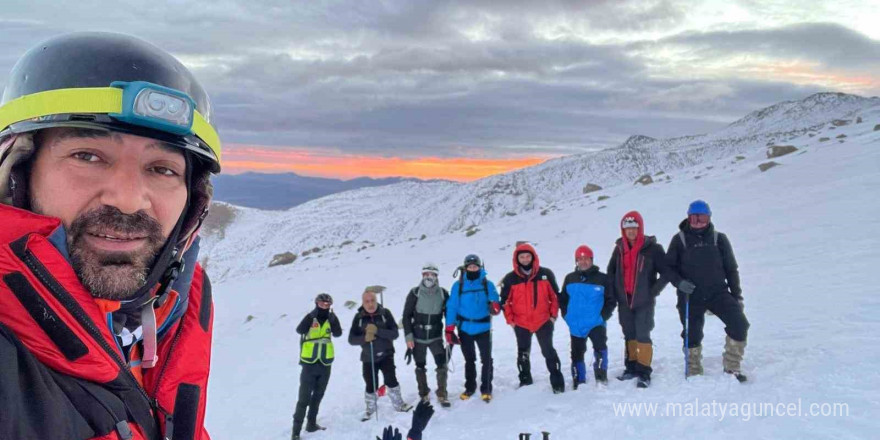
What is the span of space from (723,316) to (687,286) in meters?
0.61

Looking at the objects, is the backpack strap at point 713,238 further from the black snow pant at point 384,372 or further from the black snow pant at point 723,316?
the black snow pant at point 384,372

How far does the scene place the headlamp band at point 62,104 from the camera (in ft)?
5.37

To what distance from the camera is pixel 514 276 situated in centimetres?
787

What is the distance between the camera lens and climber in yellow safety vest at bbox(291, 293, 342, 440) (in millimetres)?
7895

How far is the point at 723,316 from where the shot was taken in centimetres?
679

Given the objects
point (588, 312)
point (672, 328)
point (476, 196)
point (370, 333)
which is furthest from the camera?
point (476, 196)

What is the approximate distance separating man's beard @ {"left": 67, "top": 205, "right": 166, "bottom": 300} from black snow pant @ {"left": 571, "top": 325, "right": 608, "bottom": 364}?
6.79 m

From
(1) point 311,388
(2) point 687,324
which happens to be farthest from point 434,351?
(2) point 687,324

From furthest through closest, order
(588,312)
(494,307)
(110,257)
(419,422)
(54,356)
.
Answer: (494,307), (588,312), (419,422), (110,257), (54,356)

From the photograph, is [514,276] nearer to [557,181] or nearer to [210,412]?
[210,412]

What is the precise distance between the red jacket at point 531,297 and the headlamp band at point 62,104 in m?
6.35

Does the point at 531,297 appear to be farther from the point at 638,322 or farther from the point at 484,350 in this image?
the point at 638,322

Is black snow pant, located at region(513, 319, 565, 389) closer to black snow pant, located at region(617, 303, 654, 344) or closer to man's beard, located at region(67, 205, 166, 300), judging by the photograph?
black snow pant, located at region(617, 303, 654, 344)

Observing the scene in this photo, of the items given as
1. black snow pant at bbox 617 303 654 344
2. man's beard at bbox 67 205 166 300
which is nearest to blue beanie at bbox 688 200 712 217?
black snow pant at bbox 617 303 654 344
